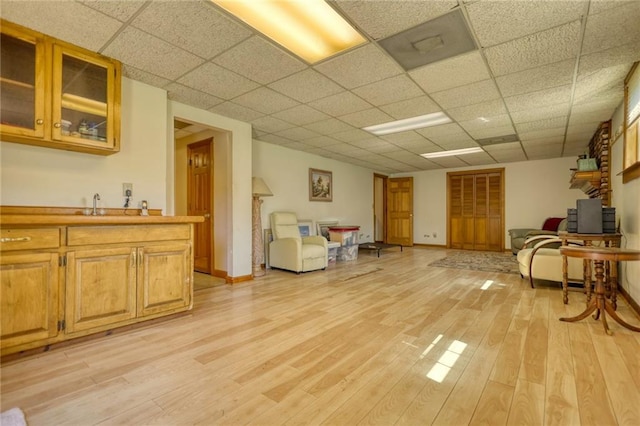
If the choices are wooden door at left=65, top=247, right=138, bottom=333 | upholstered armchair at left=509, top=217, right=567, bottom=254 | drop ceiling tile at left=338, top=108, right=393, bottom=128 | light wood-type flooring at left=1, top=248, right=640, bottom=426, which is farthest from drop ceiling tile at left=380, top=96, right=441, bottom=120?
upholstered armchair at left=509, top=217, right=567, bottom=254

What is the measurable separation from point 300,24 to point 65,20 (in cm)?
171

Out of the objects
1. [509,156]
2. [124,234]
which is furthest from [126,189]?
[509,156]

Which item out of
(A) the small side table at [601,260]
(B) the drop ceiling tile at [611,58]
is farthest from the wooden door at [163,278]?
(B) the drop ceiling tile at [611,58]

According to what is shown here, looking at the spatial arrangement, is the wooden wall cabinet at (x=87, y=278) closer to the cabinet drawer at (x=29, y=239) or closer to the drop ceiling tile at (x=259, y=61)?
the cabinet drawer at (x=29, y=239)

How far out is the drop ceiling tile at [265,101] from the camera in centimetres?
343

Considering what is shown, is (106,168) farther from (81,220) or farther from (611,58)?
(611,58)

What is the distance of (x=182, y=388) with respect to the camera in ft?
5.51

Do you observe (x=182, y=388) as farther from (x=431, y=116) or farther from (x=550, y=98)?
(x=550, y=98)

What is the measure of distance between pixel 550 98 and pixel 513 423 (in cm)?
368

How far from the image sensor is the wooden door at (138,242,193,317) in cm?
256

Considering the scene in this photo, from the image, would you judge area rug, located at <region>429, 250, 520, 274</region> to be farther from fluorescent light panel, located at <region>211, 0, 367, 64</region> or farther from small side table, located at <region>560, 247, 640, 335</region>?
fluorescent light panel, located at <region>211, 0, 367, 64</region>

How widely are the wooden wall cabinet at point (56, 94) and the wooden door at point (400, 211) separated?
794cm

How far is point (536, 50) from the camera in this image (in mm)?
2514

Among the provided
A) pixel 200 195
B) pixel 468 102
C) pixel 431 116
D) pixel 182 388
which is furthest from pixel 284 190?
pixel 182 388
